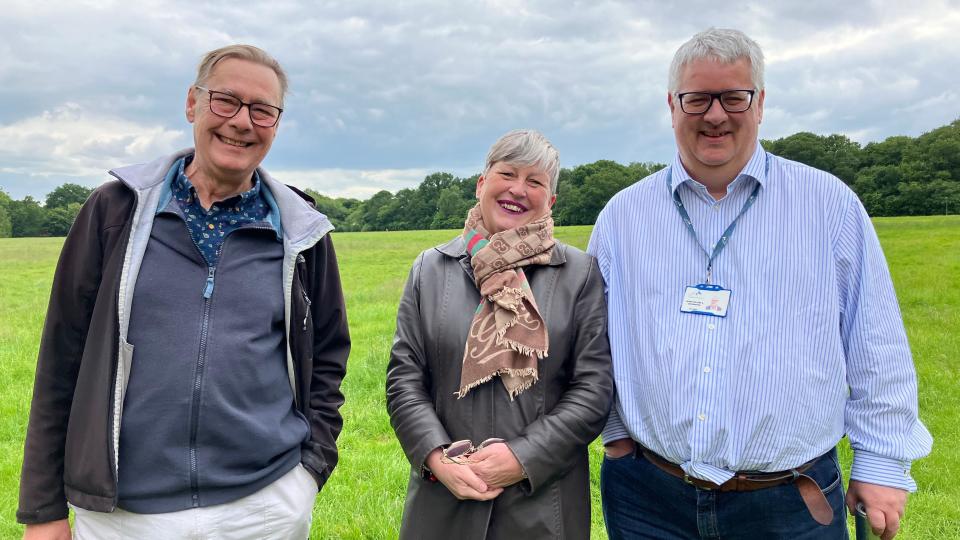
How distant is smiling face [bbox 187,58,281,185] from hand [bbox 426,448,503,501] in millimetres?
1596

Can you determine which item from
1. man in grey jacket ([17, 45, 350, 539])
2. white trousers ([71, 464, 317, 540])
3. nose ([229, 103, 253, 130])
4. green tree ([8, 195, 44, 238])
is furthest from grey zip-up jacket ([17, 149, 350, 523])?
green tree ([8, 195, 44, 238])

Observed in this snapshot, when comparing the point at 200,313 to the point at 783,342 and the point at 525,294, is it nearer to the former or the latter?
the point at 525,294

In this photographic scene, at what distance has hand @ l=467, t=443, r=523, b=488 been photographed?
2977 mm

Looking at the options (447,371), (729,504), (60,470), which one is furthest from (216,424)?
(729,504)

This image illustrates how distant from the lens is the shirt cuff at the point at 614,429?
3350mm

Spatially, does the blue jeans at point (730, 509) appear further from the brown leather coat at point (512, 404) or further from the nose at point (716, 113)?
the nose at point (716, 113)

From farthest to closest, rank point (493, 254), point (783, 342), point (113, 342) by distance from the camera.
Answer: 1. point (493, 254)
2. point (783, 342)
3. point (113, 342)

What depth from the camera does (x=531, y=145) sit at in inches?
129

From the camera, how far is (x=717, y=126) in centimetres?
309

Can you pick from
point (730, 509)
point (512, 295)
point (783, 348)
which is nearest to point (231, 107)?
point (512, 295)

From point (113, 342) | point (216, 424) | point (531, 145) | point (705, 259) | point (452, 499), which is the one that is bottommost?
point (452, 499)

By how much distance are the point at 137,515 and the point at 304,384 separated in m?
0.86

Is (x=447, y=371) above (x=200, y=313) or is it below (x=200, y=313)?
below

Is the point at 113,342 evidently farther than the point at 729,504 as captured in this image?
No
